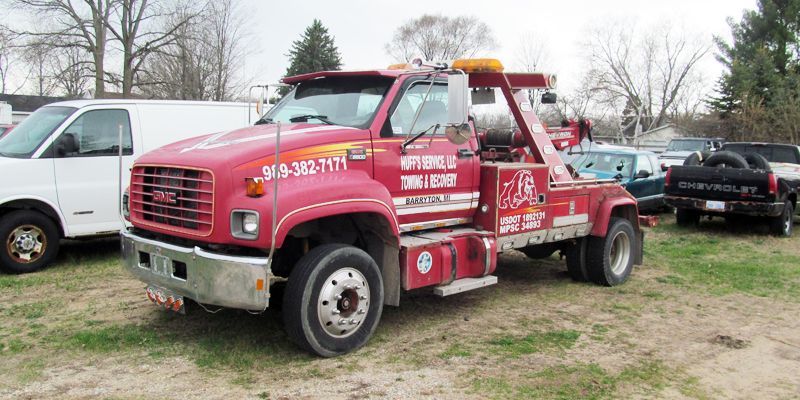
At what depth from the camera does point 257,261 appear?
4.59 meters

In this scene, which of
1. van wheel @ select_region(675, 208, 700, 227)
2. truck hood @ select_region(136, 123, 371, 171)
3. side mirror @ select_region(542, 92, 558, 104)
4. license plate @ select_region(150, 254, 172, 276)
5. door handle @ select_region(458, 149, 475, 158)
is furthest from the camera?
van wheel @ select_region(675, 208, 700, 227)

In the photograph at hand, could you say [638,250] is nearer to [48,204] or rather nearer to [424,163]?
[424,163]

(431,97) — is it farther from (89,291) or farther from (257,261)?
(89,291)

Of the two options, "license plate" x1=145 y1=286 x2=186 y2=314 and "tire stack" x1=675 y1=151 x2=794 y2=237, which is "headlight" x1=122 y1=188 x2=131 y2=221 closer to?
"license plate" x1=145 y1=286 x2=186 y2=314

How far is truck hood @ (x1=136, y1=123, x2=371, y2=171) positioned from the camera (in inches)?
192

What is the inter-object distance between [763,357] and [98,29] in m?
28.3

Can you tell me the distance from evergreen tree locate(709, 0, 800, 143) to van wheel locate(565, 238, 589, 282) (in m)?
25.0

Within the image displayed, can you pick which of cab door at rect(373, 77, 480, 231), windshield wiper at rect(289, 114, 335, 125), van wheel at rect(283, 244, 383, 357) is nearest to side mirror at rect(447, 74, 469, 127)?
cab door at rect(373, 77, 480, 231)

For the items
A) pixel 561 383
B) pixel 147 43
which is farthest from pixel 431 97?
pixel 147 43

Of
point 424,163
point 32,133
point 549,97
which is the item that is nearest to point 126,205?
point 424,163

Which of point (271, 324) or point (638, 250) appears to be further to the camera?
point (638, 250)

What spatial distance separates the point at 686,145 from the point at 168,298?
23.7 meters

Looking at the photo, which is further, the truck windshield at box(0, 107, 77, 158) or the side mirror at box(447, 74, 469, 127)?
the truck windshield at box(0, 107, 77, 158)

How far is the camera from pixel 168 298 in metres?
5.16
